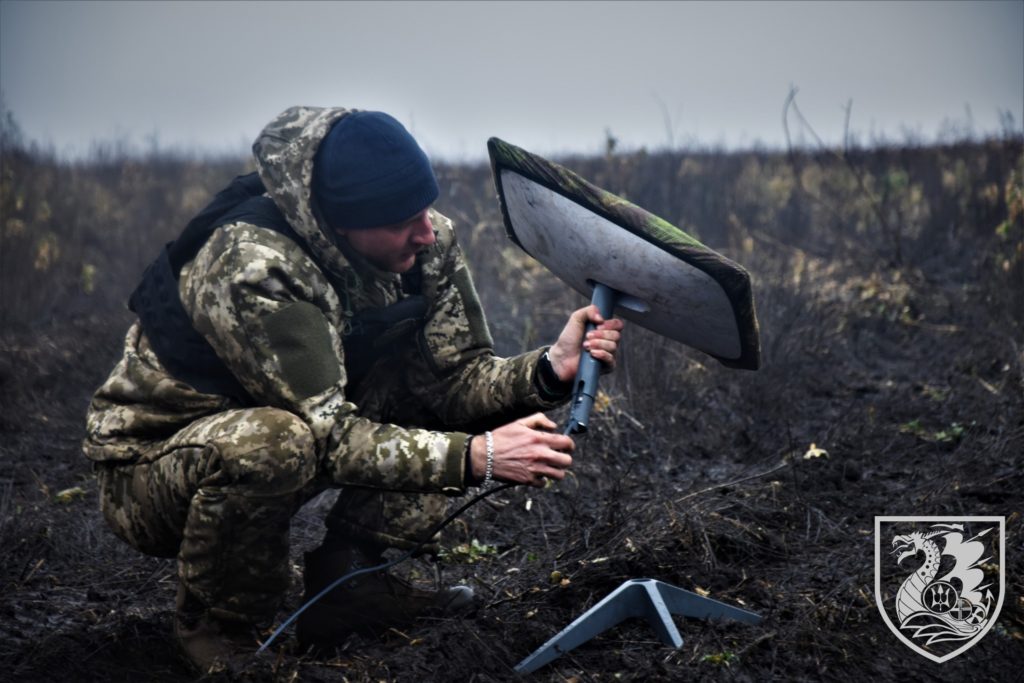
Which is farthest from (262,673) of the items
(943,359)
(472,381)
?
(943,359)

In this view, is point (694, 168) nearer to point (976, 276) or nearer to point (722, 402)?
point (976, 276)

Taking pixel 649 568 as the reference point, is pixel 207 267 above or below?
→ above

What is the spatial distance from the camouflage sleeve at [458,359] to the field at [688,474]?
1.87ft

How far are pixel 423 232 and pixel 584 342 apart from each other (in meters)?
0.54

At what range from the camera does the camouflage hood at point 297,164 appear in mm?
2396

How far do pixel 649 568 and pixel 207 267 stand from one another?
151 centimetres

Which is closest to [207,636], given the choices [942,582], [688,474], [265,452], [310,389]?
[265,452]

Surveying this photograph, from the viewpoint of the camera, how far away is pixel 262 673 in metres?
2.35

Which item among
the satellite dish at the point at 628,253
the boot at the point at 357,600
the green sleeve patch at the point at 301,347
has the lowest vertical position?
the boot at the point at 357,600

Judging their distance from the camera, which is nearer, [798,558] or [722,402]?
[798,558]

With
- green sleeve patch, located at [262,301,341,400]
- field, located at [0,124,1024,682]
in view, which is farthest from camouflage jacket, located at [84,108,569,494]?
field, located at [0,124,1024,682]

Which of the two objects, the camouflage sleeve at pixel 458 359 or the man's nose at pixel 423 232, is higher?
the man's nose at pixel 423 232

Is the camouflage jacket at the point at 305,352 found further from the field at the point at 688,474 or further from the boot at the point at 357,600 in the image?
the field at the point at 688,474

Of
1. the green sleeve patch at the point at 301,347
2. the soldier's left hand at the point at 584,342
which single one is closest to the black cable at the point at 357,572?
the soldier's left hand at the point at 584,342
